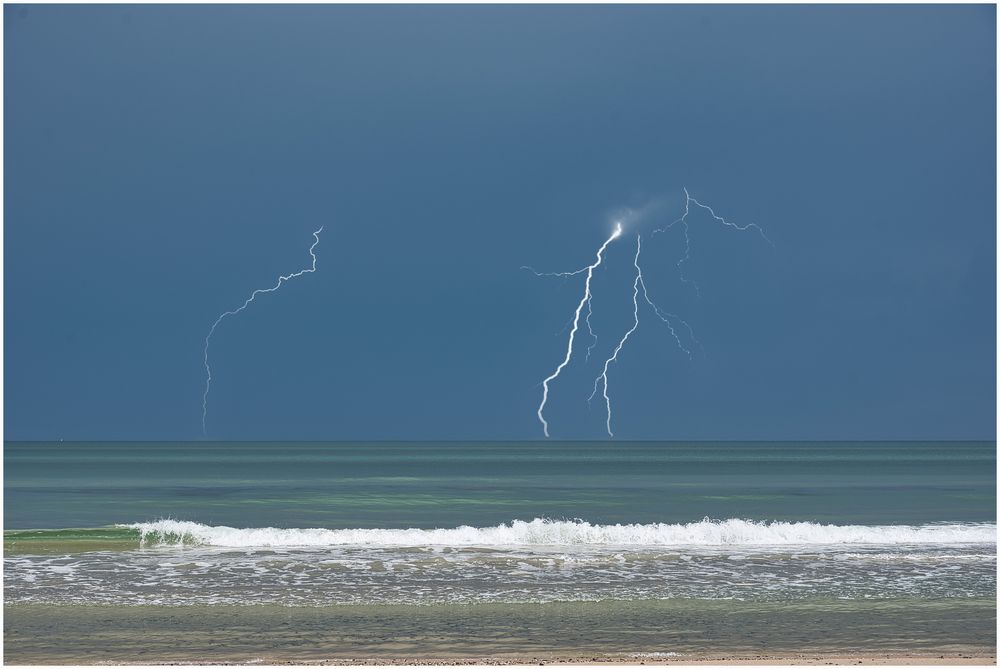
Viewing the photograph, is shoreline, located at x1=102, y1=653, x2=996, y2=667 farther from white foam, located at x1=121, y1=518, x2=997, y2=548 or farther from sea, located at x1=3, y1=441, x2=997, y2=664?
white foam, located at x1=121, y1=518, x2=997, y2=548

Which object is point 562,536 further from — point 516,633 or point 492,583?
point 516,633

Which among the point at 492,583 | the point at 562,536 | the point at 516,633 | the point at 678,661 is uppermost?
the point at 562,536

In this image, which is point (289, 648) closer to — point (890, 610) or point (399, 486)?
point (890, 610)

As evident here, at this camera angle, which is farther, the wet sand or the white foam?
the white foam

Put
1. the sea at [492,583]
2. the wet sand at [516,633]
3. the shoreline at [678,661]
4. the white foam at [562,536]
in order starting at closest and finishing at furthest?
the shoreline at [678,661] < the wet sand at [516,633] < the sea at [492,583] < the white foam at [562,536]

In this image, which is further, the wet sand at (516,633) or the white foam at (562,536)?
the white foam at (562,536)

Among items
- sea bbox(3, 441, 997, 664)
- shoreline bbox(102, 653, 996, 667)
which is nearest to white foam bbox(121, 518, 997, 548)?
sea bbox(3, 441, 997, 664)

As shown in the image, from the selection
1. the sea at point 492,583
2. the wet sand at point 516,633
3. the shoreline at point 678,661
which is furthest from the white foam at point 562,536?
the shoreline at point 678,661

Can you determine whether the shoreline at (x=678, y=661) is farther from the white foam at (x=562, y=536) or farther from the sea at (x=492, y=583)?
the white foam at (x=562, y=536)

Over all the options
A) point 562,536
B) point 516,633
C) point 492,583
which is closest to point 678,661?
point 516,633
